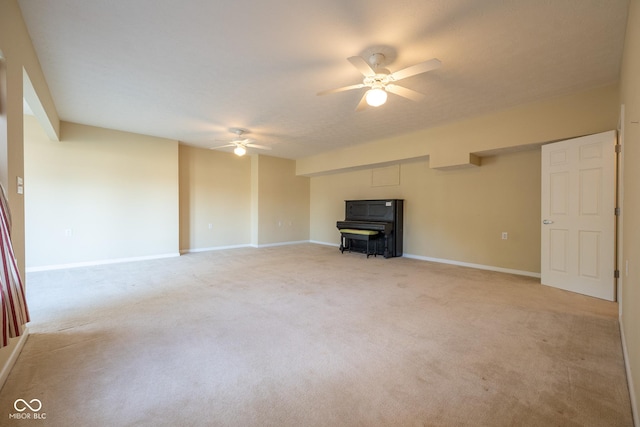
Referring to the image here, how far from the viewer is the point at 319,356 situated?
74.7 inches

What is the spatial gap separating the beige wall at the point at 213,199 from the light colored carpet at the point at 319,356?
2852 mm

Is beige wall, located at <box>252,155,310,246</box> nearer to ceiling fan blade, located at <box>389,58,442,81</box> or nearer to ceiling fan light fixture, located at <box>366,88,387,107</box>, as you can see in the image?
ceiling fan light fixture, located at <box>366,88,387,107</box>

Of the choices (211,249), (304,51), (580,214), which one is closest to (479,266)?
(580,214)

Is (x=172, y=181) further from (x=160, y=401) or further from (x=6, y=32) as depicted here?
(x=160, y=401)

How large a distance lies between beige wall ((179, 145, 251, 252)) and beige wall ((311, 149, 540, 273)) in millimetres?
3375

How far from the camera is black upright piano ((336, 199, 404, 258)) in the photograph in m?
5.61

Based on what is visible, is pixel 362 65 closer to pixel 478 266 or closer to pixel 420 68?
pixel 420 68

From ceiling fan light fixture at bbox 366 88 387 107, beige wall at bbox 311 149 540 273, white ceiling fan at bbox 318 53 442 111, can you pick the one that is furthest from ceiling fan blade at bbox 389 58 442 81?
beige wall at bbox 311 149 540 273

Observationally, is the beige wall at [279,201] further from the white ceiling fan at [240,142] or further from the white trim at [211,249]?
the white ceiling fan at [240,142]

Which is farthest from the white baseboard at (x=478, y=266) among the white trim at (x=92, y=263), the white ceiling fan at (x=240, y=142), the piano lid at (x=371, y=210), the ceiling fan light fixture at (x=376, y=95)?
the white trim at (x=92, y=263)

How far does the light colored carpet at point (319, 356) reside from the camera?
54.5 inches

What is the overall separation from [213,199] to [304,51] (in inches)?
198

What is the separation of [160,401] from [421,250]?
5072mm

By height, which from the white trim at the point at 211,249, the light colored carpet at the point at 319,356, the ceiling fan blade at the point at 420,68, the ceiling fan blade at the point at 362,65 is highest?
the ceiling fan blade at the point at 362,65
